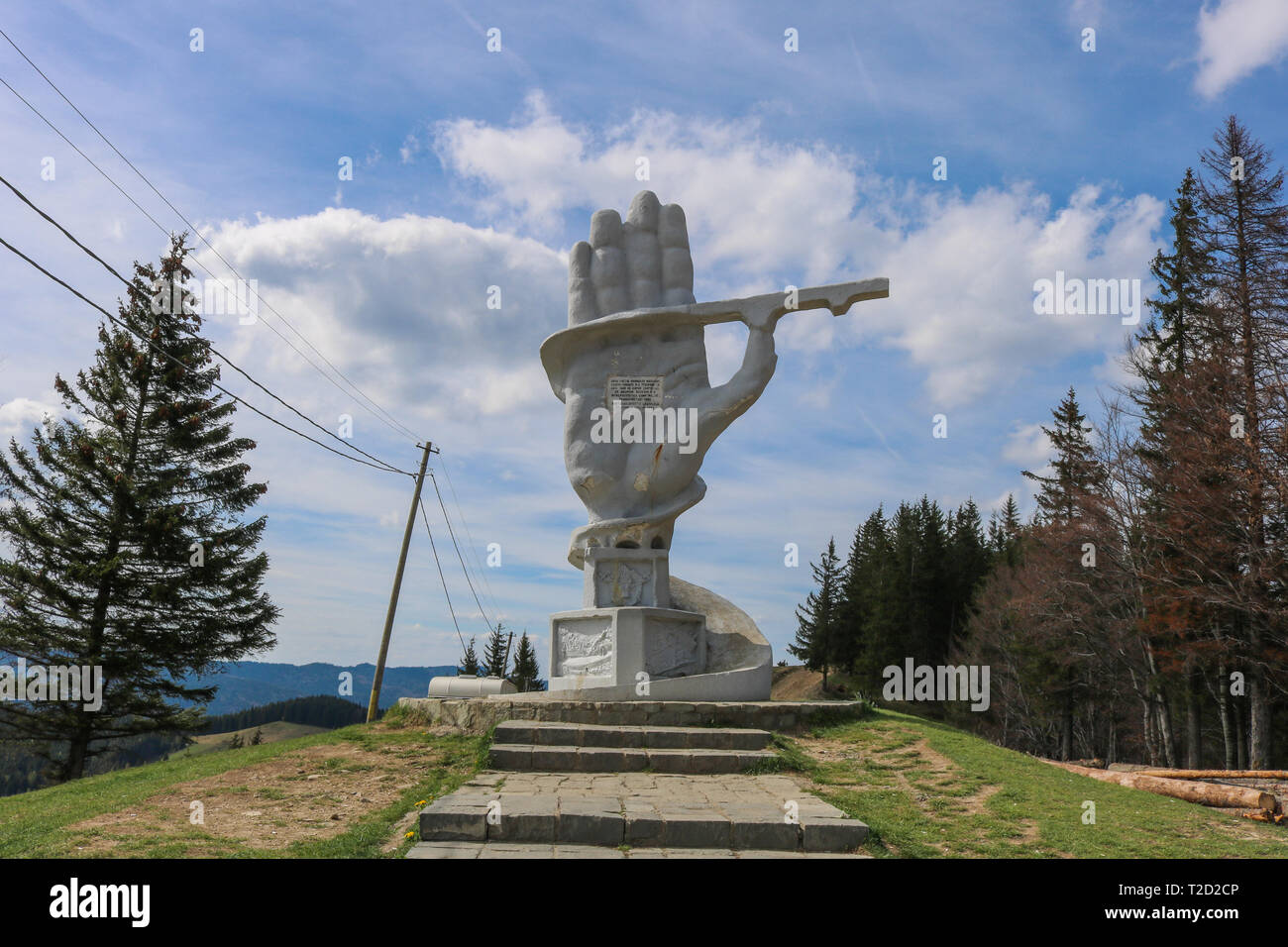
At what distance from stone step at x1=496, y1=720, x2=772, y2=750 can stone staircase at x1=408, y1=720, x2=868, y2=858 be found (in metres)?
0.61


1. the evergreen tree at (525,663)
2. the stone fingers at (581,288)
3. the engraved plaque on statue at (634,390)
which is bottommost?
the evergreen tree at (525,663)

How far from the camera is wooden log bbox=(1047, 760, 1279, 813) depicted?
8484mm

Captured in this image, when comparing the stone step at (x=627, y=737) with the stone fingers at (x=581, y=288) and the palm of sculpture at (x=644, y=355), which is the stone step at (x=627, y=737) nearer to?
the palm of sculpture at (x=644, y=355)

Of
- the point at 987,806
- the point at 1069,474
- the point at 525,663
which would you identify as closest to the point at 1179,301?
the point at 1069,474

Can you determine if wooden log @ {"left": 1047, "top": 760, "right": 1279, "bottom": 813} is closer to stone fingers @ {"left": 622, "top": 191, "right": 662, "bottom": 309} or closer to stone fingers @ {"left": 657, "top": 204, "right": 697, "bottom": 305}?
stone fingers @ {"left": 657, "top": 204, "right": 697, "bottom": 305}

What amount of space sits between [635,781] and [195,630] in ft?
53.5

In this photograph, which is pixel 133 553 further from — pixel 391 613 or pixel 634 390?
pixel 634 390

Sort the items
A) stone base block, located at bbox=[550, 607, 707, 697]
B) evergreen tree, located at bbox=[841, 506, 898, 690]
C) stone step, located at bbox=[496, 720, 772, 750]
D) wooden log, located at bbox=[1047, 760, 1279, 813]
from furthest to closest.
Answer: evergreen tree, located at bbox=[841, 506, 898, 690] → stone base block, located at bbox=[550, 607, 707, 697] → stone step, located at bbox=[496, 720, 772, 750] → wooden log, located at bbox=[1047, 760, 1279, 813]

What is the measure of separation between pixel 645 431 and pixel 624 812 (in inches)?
321

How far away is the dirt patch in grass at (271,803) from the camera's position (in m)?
6.11

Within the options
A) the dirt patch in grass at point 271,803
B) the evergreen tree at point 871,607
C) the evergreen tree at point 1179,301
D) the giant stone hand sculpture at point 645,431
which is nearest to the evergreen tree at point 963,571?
the evergreen tree at point 871,607

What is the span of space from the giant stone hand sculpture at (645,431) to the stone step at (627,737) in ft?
7.56

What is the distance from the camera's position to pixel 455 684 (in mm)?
13828

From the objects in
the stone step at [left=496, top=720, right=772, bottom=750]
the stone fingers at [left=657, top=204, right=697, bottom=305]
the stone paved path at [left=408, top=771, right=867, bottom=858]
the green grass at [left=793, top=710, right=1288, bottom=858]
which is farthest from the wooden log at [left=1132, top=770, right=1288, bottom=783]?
the stone fingers at [left=657, top=204, right=697, bottom=305]
